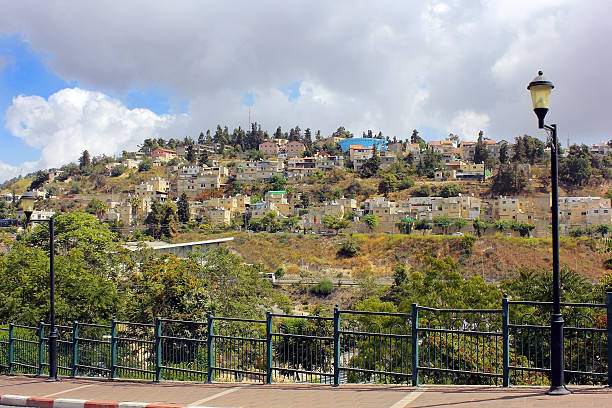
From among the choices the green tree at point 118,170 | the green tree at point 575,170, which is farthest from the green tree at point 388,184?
the green tree at point 118,170

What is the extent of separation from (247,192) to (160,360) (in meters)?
102

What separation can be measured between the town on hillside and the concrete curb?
6938 cm

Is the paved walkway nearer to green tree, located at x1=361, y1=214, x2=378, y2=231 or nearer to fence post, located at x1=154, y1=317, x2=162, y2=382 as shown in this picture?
fence post, located at x1=154, y1=317, x2=162, y2=382

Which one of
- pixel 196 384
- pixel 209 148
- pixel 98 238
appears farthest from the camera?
pixel 209 148

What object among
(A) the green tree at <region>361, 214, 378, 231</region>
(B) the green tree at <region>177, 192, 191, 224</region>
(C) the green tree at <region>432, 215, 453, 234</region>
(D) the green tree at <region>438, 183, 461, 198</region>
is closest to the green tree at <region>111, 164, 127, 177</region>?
(B) the green tree at <region>177, 192, 191, 224</region>

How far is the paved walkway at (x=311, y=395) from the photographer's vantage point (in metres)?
7.19

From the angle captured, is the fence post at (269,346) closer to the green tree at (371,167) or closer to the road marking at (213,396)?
the road marking at (213,396)

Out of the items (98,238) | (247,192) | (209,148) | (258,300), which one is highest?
(209,148)

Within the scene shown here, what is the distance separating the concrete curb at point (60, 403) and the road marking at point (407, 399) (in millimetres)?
3311

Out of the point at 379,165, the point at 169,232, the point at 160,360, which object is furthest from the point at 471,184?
the point at 160,360

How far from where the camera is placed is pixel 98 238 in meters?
35.7

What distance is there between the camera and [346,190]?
4016 inches

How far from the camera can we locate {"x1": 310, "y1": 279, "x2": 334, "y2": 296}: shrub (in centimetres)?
5828

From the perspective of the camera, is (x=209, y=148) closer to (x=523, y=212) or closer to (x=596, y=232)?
(x=523, y=212)
